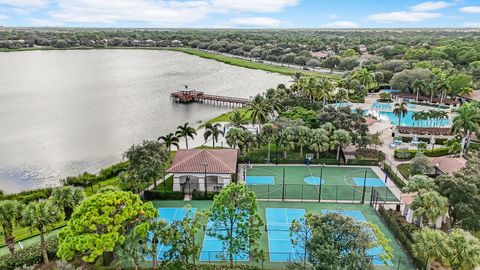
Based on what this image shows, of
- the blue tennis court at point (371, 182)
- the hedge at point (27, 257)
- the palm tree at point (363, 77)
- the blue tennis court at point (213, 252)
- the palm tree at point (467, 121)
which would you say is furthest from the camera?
the palm tree at point (363, 77)

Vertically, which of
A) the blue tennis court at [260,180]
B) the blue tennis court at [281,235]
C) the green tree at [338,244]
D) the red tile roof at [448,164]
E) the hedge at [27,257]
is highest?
the green tree at [338,244]

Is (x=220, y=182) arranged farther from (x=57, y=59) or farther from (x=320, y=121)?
(x=57, y=59)

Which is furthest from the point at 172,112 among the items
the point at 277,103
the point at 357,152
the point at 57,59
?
the point at 57,59


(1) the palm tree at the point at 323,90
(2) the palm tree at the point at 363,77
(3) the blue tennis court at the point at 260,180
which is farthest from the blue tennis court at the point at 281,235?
(2) the palm tree at the point at 363,77

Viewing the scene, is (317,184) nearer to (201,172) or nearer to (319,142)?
(319,142)

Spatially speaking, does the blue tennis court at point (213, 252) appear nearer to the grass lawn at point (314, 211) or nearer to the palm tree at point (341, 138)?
the grass lawn at point (314, 211)
